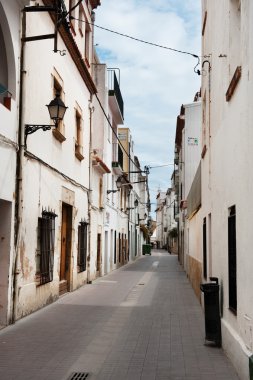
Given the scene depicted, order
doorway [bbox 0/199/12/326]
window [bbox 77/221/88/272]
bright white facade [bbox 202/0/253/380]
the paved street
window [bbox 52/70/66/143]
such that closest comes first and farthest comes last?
bright white facade [bbox 202/0/253/380] < the paved street < doorway [bbox 0/199/12/326] < window [bbox 52/70/66/143] < window [bbox 77/221/88/272]

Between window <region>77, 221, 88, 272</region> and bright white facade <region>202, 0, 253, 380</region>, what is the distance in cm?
763

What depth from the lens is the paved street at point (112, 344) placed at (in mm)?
6285

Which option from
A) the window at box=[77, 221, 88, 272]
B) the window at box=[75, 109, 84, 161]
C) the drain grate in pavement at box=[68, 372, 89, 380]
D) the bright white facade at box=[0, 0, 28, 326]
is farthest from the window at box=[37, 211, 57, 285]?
the drain grate in pavement at box=[68, 372, 89, 380]

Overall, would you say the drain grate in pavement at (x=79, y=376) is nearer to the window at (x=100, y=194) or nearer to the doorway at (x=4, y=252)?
the doorway at (x=4, y=252)

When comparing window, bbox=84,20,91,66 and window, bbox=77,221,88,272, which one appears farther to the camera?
window, bbox=84,20,91,66

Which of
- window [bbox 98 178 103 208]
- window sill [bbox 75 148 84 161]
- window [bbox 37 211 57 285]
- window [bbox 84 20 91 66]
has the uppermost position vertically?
window [bbox 84 20 91 66]

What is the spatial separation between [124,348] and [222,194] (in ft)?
9.63

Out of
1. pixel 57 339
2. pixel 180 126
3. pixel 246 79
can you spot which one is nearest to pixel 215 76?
pixel 246 79

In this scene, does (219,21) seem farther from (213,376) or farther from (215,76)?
(213,376)

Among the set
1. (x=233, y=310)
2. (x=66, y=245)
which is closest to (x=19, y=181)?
(x=233, y=310)

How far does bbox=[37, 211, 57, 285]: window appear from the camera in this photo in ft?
37.3

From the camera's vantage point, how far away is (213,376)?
6.08 metres

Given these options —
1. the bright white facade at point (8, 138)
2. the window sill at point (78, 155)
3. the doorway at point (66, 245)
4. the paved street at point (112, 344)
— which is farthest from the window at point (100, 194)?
the bright white facade at point (8, 138)

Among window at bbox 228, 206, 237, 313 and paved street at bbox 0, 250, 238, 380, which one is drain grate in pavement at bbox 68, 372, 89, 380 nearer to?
paved street at bbox 0, 250, 238, 380
